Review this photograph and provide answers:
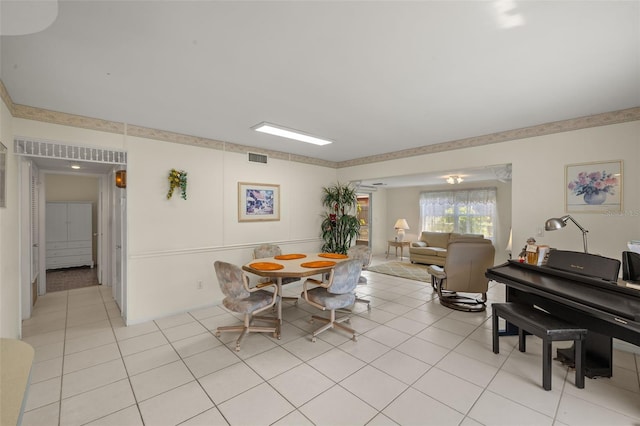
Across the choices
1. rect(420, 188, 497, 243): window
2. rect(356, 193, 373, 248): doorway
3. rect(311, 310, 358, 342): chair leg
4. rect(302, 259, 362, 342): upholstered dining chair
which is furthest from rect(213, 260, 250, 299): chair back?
rect(420, 188, 497, 243): window

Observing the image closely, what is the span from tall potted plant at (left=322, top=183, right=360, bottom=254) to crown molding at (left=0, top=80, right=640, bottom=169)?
52.1 inches

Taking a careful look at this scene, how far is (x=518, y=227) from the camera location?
11.9 feet

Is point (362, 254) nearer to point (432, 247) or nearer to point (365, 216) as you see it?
point (432, 247)

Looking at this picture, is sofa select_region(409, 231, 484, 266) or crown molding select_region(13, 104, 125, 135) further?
sofa select_region(409, 231, 484, 266)

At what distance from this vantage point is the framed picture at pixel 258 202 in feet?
14.7

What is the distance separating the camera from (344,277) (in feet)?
9.90

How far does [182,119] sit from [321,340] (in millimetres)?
3096

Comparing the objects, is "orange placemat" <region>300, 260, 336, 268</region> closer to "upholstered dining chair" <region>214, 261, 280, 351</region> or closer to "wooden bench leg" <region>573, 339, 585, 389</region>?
"upholstered dining chair" <region>214, 261, 280, 351</region>

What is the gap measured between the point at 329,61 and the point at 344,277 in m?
2.16

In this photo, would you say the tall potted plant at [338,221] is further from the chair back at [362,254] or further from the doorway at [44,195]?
the doorway at [44,195]

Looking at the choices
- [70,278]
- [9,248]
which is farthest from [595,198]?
[70,278]

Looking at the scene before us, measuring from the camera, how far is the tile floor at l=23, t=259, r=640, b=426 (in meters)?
1.86

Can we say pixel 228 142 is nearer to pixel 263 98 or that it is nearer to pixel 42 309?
pixel 263 98

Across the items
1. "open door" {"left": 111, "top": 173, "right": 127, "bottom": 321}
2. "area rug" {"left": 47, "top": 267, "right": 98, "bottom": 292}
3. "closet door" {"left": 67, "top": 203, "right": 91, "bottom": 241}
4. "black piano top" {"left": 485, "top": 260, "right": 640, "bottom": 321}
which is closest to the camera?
"black piano top" {"left": 485, "top": 260, "right": 640, "bottom": 321}
